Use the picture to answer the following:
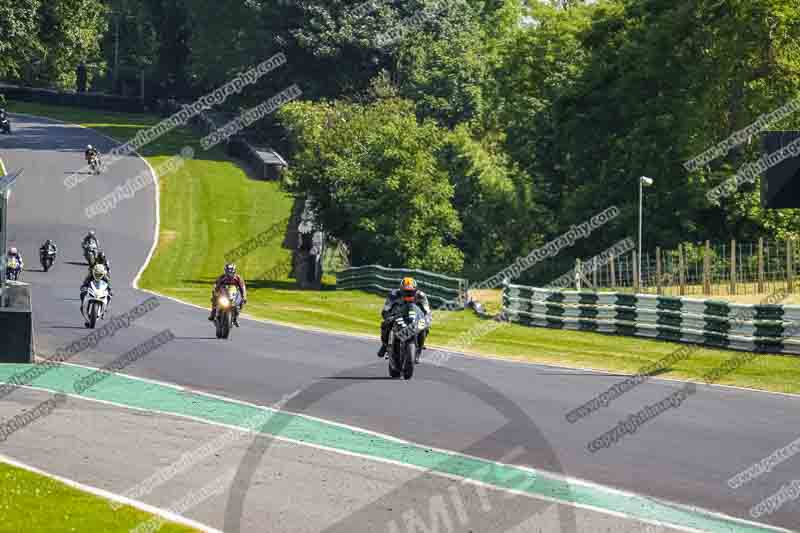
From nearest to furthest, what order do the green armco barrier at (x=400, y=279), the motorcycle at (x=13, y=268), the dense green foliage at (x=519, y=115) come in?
the green armco barrier at (x=400, y=279), the motorcycle at (x=13, y=268), the dense green foliage at (x=519, y=115)

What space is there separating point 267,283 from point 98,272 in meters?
24.3

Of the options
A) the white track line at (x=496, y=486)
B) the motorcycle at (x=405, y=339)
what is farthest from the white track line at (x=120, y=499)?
the motorcycle at (x=405, y=339)

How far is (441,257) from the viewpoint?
55438mm

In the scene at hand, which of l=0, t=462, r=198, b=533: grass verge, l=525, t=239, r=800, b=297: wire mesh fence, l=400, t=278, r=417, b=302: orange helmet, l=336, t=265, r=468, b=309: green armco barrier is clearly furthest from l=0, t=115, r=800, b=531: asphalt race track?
l=525, t=239, r=800, b=297: wire mesh fence

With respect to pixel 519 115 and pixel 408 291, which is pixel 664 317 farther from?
pixel 519 115

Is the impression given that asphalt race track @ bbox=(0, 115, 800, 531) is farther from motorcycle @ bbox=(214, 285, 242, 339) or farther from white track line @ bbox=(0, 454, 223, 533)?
white track line @ bbox=(0, 454, 223, 533)

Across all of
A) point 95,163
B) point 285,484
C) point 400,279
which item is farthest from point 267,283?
point 285,484

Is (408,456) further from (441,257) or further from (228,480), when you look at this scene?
(441,257)

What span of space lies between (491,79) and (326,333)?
175 ft

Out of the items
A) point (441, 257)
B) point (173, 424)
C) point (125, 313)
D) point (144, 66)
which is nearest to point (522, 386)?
point (173, 424)

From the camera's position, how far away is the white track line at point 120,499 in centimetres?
1152

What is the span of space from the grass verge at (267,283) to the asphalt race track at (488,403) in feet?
8.09

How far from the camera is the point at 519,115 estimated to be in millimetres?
72688

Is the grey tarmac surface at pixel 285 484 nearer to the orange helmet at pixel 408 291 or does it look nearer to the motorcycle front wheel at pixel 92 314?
the orange helmet at pixel 408 291
